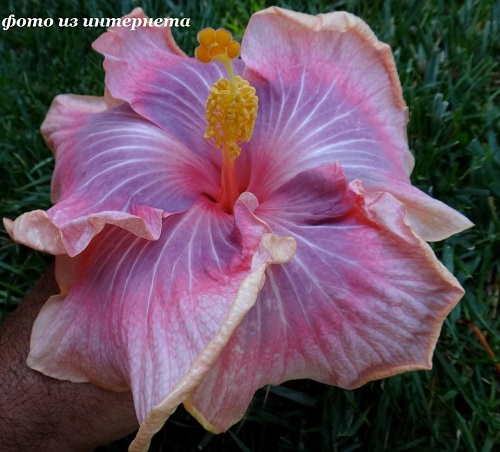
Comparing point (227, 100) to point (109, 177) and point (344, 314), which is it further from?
point (344, 314)

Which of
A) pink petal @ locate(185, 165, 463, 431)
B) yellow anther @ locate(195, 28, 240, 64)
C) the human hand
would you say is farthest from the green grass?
yellow anther @ locate(195, 28, 240, 64)

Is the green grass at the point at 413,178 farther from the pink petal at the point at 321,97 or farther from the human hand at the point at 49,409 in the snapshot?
the pink petal at the point at 321,97

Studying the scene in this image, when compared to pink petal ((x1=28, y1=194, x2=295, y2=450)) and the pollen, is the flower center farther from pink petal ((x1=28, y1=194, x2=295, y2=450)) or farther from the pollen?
pink petal ((x1=28, y1=194, x2=295, y2=450))

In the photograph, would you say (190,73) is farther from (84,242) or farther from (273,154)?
(84,242)

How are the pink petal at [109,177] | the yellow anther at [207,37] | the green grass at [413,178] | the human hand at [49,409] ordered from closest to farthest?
the pink petal at [109,177] → the yellow anther at [207,37] → the human hand at [49,409] → the green grass at [413,178]

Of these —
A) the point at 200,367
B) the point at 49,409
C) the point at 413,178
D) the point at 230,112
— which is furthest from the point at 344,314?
the point at 413,178

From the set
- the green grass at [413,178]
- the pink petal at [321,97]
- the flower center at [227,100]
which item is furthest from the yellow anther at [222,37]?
the green grass at [413,178]

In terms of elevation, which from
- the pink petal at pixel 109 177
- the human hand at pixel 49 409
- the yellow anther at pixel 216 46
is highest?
the yellow anther at pixel 216 46

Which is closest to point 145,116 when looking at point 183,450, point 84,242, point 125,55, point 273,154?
point 125,55
